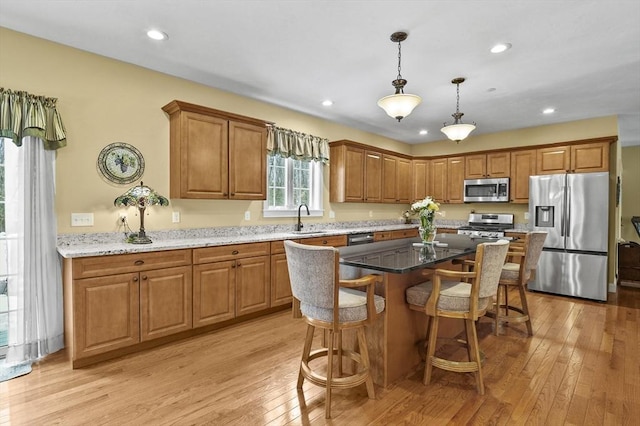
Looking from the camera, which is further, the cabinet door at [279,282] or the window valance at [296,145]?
the window valance at [296,145]

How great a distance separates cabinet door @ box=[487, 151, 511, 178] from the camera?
575 cm

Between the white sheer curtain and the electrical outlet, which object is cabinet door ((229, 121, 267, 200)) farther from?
the white sheer curtain

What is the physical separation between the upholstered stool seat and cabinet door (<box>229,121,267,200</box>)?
238cm

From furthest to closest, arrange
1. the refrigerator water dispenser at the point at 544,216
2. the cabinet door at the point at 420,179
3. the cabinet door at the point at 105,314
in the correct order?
1. the cabinet door at the point at 420,179
2. the refrigerator water dispenser at the point at 544,216
3. the cabinet door at the point at 105,314

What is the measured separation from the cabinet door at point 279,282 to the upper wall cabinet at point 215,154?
0.82 meters

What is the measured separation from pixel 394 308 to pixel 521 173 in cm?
449

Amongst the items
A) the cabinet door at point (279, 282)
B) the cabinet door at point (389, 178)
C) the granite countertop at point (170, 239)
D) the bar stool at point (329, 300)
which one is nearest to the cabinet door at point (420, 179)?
the cabinet door at point (389, 178)

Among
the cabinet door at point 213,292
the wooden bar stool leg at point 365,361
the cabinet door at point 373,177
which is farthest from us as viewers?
the cabinet door at point 373,177

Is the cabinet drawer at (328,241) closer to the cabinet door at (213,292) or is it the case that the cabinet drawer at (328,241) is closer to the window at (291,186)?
the window at (291,186)

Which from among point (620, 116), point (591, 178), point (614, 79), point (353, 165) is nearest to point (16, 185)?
point (353, 165)

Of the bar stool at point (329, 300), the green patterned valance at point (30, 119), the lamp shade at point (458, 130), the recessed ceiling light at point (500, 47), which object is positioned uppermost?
the recessed ceiling light at point (500, 47)

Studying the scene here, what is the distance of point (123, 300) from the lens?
2.81 metres

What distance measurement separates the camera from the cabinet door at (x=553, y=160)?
16.9 ft

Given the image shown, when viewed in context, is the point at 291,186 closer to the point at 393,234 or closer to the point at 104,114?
the point at 393,234
